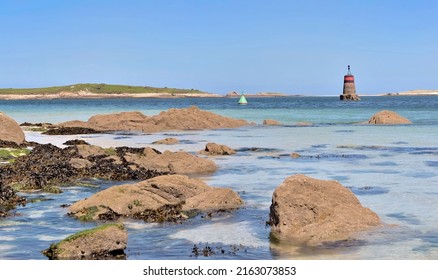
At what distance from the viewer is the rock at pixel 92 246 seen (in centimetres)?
1366

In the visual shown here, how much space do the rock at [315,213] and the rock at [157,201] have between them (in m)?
3.02

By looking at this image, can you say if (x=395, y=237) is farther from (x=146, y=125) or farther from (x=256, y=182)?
(x=146, y=125)

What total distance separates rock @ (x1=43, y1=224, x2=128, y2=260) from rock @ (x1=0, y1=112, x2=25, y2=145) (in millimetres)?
26398

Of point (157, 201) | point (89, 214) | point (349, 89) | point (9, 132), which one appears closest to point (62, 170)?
point (157, 201)

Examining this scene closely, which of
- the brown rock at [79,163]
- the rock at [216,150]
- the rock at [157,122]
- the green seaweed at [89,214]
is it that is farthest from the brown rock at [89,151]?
the rock at [157,122]

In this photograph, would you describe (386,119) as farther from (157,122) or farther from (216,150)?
(216,150)

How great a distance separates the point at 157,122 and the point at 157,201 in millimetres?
48504

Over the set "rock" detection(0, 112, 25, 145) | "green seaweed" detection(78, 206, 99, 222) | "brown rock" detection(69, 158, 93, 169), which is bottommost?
"green seaweed" detection(78, 206, 99, 222)

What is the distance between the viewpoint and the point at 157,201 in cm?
1930

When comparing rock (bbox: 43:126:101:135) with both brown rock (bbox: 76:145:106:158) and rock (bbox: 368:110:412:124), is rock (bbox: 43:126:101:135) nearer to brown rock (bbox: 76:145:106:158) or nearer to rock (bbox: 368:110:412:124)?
brown rock (bbox: 76:145:106:158)

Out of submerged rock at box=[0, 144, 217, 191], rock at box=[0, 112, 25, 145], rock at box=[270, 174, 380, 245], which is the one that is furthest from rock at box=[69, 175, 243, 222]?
rock at box=[0, 112, 25, 145]

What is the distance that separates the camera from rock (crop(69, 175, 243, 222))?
59.7 ft
